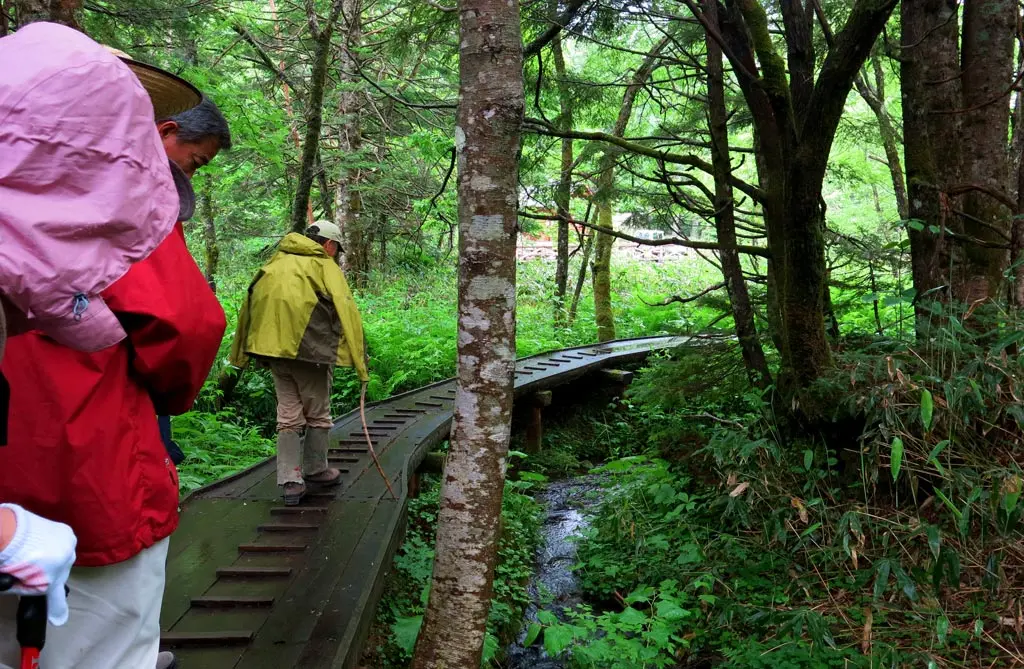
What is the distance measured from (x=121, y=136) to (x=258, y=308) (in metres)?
3.19

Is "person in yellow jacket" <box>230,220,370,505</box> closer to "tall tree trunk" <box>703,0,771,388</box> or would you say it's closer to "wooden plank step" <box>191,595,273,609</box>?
"wooden plank step" <box>191,595,273,609</box>

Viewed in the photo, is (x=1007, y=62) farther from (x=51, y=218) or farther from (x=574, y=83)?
(x=51, y=218)

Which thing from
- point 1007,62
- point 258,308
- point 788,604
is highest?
Result: point 1007,62

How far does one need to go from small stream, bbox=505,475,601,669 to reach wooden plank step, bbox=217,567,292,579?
5.47ft

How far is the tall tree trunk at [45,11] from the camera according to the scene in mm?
3688

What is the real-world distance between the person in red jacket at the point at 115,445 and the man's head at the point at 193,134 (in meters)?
0.47

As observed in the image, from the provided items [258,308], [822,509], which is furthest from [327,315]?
[822,509]

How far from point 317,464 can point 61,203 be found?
388 centimetres

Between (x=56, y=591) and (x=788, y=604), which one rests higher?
(x=56, y=591)

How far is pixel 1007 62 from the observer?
15.8ft

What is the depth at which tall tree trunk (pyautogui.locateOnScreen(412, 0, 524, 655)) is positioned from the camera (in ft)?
9.29

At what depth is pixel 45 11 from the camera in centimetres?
375

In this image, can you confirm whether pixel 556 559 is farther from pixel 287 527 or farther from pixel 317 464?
pixel 287 527

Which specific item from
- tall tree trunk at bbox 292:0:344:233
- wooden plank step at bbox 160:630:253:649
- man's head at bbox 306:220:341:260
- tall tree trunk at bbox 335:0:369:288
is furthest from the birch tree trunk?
wooden plank step at bbox 160:630:253:649
